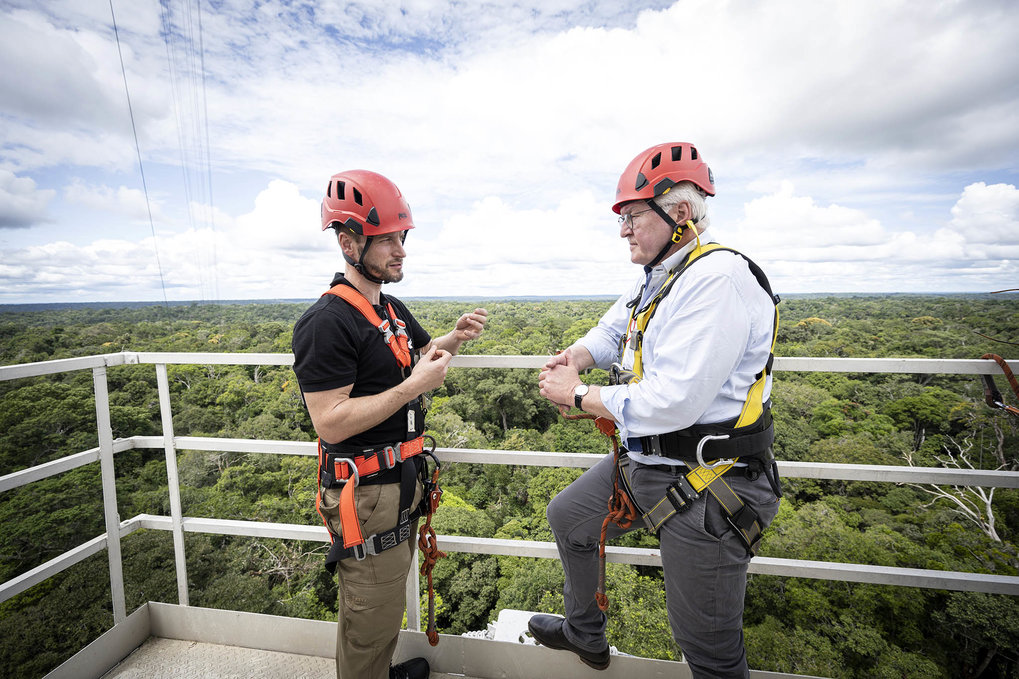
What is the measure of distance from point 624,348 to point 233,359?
78.4 inches

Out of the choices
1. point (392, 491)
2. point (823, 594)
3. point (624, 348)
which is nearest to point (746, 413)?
point (624, 348)

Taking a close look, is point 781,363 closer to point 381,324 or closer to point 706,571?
point 706,571

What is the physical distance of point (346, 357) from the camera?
5.51ft

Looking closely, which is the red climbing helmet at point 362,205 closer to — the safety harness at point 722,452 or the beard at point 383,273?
the beard at point 383,273

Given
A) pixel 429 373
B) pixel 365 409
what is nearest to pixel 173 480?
pixel 365 409

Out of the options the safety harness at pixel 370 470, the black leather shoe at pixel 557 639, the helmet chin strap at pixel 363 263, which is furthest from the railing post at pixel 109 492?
the black leather shoe at pixel 557 639

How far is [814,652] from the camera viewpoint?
20562 mm

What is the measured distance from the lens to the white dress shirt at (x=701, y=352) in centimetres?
151

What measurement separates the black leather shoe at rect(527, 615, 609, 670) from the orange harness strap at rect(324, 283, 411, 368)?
57.8 inches

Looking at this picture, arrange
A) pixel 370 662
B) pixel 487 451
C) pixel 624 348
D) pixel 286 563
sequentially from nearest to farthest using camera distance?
pixel 370 662
pixel 624 348
pixel 487 451
pixel 286 563

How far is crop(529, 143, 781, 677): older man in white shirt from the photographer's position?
1.54 meters

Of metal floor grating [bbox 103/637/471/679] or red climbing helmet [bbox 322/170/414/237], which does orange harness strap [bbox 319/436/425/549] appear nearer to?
red climbing helmet [bbox 322/170/414/237]

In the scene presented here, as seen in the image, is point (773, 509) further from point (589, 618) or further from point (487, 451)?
point (487, 451)

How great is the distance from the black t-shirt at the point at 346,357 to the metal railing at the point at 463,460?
441 millimetres
